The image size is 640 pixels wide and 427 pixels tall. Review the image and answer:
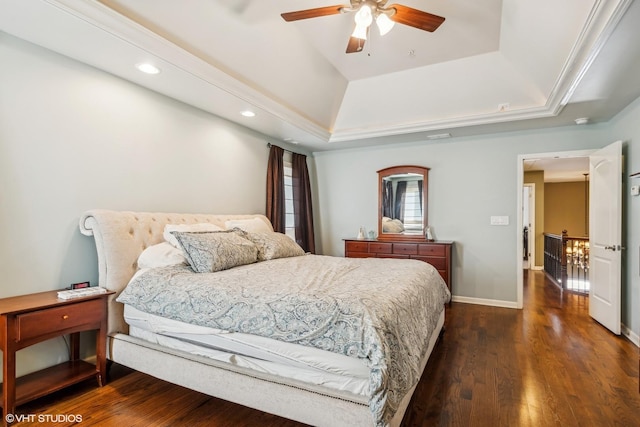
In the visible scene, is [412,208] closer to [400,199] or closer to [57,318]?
[400,199]

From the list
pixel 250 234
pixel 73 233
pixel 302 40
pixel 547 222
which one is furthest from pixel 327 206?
pixel 547 222

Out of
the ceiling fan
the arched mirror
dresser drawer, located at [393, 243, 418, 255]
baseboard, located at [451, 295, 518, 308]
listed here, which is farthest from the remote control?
baseboard, located at [451, 295, 518, 308]

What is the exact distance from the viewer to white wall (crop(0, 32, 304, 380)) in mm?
2250

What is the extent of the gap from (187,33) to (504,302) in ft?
16.1

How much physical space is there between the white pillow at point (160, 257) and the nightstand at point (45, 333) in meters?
0.36

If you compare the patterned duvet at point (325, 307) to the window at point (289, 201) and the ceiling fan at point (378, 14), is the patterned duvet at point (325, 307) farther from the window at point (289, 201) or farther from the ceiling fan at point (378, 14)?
the window at point (289, 201)

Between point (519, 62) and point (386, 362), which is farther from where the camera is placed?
point (519, 62)

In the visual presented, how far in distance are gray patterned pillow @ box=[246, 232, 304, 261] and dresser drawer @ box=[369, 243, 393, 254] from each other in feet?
5.67

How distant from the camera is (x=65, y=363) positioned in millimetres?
2463

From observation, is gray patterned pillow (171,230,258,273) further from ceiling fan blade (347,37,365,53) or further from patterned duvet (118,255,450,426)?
ceiling fan blade (347,37,365,53)

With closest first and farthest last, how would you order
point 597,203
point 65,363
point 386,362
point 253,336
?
point 386,362, point 253,336, point 65,363, point 597,203

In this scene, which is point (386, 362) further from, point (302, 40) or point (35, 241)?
point (302, 40)

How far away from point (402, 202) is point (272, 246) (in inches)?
103

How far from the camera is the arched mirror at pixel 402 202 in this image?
503 cm
